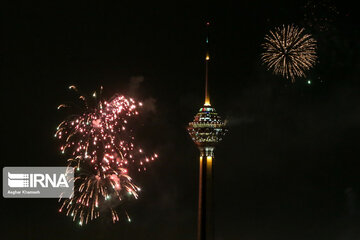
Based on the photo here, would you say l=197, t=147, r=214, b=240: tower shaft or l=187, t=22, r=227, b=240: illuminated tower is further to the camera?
l=197, t=147, r=214, b=240: tower shaft

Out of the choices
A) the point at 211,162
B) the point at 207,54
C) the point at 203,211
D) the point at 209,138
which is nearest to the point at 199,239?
the point at 203,211

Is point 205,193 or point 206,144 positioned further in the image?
point 205,193

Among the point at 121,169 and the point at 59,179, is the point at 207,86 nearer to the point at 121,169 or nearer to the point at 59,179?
the point at 121,169

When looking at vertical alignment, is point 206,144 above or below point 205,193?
above

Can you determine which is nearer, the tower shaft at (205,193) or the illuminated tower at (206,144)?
the illuminated tower at (206,144)

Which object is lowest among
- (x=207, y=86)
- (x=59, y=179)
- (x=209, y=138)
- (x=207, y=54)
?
(x=59, y=179)
